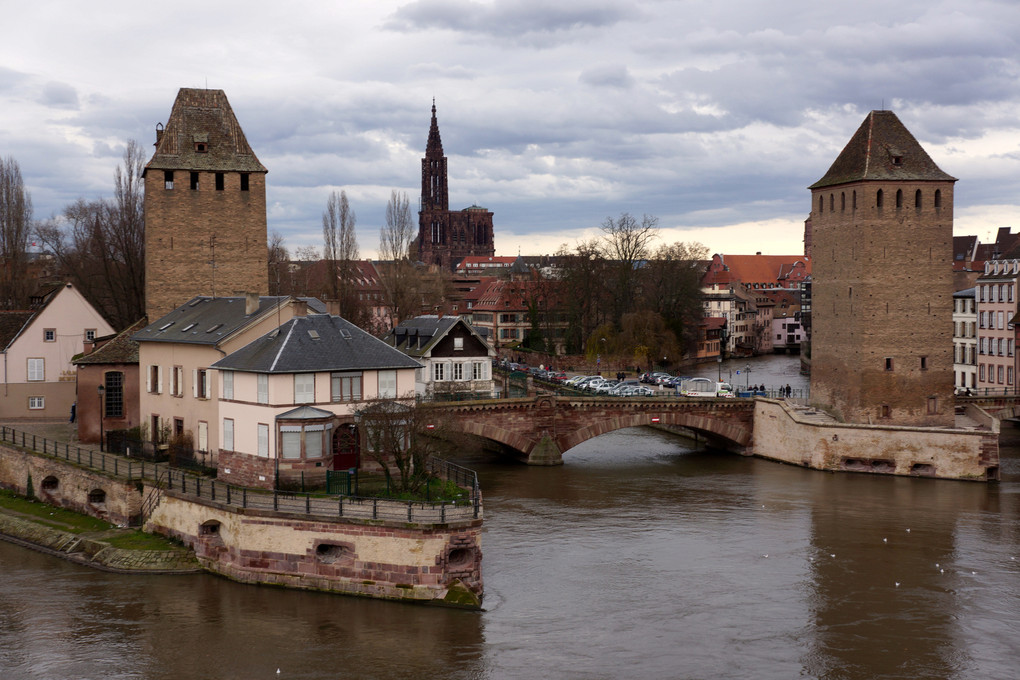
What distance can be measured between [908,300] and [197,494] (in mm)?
38207

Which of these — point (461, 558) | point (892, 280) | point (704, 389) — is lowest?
point (461, 558)

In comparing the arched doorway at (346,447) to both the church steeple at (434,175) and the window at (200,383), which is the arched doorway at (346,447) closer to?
the window at (200,383)

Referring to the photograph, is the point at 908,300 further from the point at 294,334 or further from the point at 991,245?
the point at 991,245

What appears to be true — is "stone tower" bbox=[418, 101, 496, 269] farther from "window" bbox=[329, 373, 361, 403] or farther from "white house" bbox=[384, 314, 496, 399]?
"window" bbox=[329, 373, 361, 403]

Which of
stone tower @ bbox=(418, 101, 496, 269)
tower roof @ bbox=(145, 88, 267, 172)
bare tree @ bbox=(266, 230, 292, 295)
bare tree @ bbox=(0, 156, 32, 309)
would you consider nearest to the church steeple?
stone tower @ bbox=(418, 101, 496, 269)

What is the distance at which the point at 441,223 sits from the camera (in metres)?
191

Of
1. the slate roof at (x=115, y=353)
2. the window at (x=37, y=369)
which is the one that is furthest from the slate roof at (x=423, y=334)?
the window at (x=37, y=369)

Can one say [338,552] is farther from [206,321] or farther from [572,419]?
[572,419]

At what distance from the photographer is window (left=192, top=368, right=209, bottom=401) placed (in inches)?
1585

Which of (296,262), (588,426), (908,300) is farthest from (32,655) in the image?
(296,262)

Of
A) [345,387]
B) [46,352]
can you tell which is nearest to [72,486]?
[345,387]

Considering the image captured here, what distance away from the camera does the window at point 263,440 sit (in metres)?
35.5

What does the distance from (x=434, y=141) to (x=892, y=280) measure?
13056 cm

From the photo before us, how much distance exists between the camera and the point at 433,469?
38.5 m
